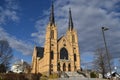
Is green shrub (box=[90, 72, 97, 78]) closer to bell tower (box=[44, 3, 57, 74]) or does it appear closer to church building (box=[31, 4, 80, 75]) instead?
church building (box=[31, 4, 80, 75])

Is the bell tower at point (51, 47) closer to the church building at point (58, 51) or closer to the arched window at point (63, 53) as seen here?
the church building at point (58, 51)

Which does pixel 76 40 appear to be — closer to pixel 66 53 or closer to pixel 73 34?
pixel 73 34

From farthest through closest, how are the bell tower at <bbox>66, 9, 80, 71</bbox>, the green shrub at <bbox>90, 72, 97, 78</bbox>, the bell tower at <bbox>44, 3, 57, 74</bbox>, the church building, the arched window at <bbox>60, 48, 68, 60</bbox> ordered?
the bell tower at <bbox>66, 9, 80, 71</bbox> < the arched window at <bbox>60, 48, 68, 60</bbox> < the church building < the bell tower at <bbox>44, 3, 57, 74</bbox> < the green shrub at <bbox>90, 72, 97, 78</bbox>

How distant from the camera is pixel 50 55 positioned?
6800cm

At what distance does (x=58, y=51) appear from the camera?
230 feet

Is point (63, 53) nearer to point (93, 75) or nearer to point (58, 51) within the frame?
point (58, 51)

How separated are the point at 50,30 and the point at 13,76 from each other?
104 feet

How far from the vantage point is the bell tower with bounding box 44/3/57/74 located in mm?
66625

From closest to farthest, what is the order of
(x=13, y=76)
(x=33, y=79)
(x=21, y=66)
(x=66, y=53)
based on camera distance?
1. (x=13, y=76)
2. (x=33, y=79)
3. (x=66, y=53)
4. (x=21, y=66)

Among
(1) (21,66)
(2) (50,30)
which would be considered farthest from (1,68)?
(1) (21,66)

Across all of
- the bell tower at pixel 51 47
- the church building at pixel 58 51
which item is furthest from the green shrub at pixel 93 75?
the bell tower at pixel 51 47

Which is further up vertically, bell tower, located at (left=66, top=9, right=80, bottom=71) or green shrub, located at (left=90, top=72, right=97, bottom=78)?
bell tower, located at (left=66, top=9, right=80, bottom=71)

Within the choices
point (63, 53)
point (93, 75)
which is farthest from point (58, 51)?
point (93, 75)

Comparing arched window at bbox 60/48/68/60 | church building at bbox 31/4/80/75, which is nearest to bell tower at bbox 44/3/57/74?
church building at bbox 31/4/80/75
